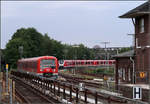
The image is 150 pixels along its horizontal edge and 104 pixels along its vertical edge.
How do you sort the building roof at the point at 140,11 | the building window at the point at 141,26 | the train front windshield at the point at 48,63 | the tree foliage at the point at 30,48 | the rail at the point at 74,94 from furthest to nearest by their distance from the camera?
the tree foliage at the point at 30,48 → the train front windshield at the point at 48,63 → the building window at the point at 141,26 → the building roof at the point at 140,11 → the rail at the point at 74,94

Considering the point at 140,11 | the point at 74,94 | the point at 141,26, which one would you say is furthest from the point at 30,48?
the point at 74,94

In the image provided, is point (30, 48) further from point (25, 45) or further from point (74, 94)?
point (74, 94)

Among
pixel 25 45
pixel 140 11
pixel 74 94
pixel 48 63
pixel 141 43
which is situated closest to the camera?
pixel 74 94

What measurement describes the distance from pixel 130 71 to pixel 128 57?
117 cm

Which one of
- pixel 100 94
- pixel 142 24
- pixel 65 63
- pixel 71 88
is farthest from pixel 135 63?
pixel 65 63

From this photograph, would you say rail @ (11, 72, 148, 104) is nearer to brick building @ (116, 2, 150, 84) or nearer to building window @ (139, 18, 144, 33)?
brick building @ (116, 2, 150, 84)

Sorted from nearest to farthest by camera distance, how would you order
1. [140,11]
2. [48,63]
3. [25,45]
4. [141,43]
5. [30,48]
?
[140,11], [141,43], [48,63], [25,45], [30,48]

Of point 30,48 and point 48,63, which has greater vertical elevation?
point 30,48

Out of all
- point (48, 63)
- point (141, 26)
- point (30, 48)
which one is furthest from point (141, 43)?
point (30, 48)

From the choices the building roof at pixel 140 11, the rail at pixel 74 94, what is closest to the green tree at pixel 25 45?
the rail at pixel 74 94

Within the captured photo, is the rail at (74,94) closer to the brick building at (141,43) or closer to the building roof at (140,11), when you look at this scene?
the brick building at (141,43)

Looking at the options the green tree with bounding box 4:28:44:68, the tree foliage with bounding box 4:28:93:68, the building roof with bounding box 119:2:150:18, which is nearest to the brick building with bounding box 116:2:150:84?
the building roof with bounding box 119:2:150:18

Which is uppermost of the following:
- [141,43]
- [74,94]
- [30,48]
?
[30,48]

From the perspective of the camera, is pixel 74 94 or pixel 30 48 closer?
pixel 74 94
